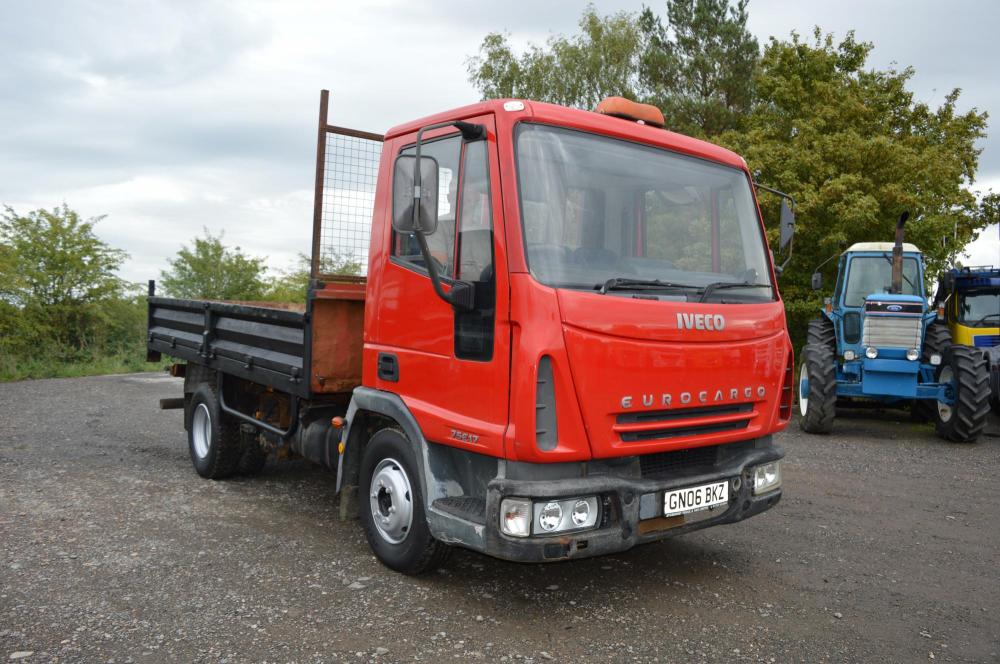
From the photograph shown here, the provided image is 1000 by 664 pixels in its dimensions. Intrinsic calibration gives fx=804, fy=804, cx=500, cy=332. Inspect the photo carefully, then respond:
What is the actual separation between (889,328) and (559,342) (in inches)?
327

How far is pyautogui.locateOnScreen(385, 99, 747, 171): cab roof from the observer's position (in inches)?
155

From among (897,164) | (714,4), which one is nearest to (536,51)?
(714,4)

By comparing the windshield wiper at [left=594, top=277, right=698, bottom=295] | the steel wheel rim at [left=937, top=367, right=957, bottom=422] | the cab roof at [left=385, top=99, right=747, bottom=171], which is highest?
the cab roof at [left=385, top=99, right=747, bottom=171]

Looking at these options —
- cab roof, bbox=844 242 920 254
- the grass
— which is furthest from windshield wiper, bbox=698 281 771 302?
the grass

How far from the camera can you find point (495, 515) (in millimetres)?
3678

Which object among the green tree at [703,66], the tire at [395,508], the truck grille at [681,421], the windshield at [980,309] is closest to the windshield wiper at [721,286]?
the truck grille at [681,421]

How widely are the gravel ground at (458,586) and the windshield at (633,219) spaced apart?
1669 millimetres

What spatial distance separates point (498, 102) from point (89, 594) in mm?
3341

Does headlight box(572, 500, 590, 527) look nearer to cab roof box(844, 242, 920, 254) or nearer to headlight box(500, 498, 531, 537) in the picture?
headlight box(500, 498, 531, 537)

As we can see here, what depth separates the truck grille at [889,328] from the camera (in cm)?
1033

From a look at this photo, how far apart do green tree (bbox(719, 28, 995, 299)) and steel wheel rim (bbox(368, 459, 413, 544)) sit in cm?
1307

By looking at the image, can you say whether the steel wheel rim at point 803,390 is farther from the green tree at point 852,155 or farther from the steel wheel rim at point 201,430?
the steel wheel rim at point 201,430

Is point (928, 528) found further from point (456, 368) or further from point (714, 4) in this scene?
point (714, 4)

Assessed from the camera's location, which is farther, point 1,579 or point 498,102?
point 1,579
